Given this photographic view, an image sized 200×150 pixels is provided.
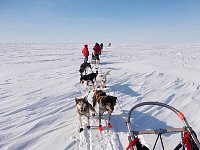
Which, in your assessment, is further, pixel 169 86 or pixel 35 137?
pixel 169 86

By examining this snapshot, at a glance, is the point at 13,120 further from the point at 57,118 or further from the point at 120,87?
the point at 120,87

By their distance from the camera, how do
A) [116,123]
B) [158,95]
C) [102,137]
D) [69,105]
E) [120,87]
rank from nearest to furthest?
[102,137] → [116,123] → [69,105] → [158,95] → [120,87]

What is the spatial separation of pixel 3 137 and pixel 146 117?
346 cm

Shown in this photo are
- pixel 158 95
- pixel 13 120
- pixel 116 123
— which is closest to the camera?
pixel 116 123

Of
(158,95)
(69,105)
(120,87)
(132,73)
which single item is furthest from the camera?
(132,73)

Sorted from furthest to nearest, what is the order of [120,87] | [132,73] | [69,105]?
[132,73] < [120,87] < [69,105]

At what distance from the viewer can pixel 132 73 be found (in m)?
13.7

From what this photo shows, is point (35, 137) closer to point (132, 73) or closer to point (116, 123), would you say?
point (116, 123)

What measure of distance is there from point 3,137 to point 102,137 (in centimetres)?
211

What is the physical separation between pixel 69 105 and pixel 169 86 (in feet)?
15.7

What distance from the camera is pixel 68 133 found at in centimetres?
543

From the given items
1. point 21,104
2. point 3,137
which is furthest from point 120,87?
point 3,137

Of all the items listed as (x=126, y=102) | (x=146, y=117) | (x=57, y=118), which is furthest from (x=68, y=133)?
(x=126, y=102)

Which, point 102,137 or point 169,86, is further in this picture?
point 169,86
